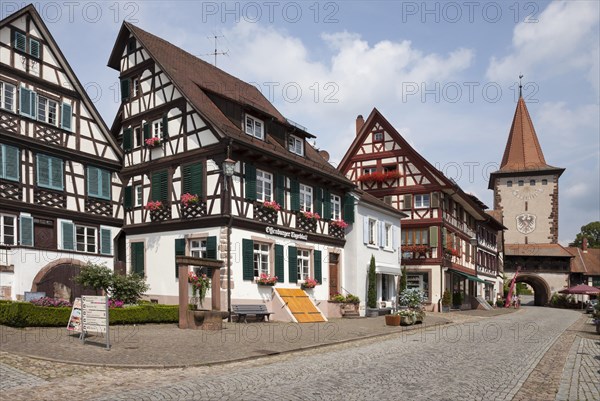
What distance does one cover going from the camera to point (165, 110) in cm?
2597

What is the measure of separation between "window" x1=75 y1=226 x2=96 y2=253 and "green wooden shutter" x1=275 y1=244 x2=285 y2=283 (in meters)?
7.78

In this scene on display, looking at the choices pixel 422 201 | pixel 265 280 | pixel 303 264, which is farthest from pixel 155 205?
pixel 422 201

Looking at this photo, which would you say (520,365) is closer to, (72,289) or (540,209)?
(72,289)

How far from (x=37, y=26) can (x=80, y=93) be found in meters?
3.09

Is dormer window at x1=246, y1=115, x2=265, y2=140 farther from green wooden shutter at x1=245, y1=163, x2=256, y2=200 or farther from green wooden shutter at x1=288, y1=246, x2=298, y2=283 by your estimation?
green wooden shutter at x1=288, y1=246, x2=298, y2=283

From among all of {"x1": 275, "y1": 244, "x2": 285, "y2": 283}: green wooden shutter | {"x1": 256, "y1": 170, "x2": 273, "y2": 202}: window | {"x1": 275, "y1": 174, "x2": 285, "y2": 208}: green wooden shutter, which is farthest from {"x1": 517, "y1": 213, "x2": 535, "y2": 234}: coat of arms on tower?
{"x1": 256, "y1": 170, "x2": 273, "y2": 202}: window

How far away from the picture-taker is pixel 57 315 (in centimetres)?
1750

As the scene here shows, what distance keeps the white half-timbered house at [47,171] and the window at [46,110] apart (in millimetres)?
38

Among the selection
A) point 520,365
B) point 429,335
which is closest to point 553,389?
point 520,365

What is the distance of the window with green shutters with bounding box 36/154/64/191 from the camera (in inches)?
953

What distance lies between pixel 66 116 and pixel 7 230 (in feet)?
18.1

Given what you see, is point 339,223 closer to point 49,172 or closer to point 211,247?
point 211,247

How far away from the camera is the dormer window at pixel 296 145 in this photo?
2938 centimetres

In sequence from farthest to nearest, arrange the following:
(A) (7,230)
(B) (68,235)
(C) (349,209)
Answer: (C) (349,209)
(B) (68,235)
(A) (7,230)
